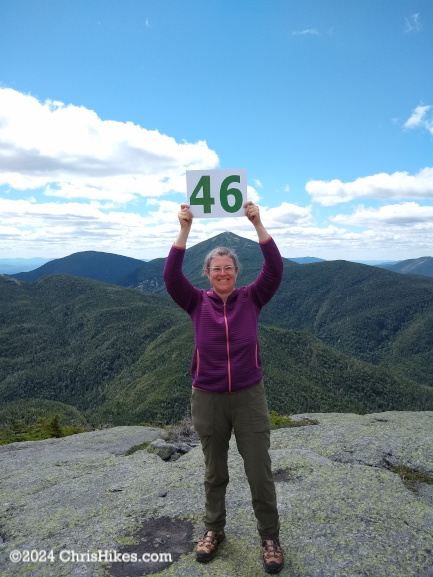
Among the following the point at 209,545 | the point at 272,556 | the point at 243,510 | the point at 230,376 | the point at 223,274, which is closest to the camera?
the point at 230,376

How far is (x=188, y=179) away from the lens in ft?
20.0

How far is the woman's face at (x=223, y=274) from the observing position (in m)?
5.73

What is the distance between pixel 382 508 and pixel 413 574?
1.74 meters

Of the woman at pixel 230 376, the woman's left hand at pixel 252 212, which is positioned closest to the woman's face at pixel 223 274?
the woman at pixel 230 376

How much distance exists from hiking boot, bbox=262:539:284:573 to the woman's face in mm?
3739

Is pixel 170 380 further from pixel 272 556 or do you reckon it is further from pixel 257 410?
pixel 257 410

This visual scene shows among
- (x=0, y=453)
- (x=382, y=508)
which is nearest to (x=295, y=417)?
(x=382, y=508)

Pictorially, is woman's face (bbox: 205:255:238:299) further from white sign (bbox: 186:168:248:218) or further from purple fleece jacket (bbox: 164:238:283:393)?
white sign (bbox: 186:168:248:218)

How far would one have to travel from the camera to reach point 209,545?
590cm

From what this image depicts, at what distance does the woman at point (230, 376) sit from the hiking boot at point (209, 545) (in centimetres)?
2

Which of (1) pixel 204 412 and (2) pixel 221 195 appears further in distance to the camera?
(2) pixel 221 195

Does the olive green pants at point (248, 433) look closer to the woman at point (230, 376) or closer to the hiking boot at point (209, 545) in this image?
the woman at point (230, 376)

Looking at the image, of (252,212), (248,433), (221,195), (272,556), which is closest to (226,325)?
(248,433)

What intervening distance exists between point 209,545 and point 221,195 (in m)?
5.44
